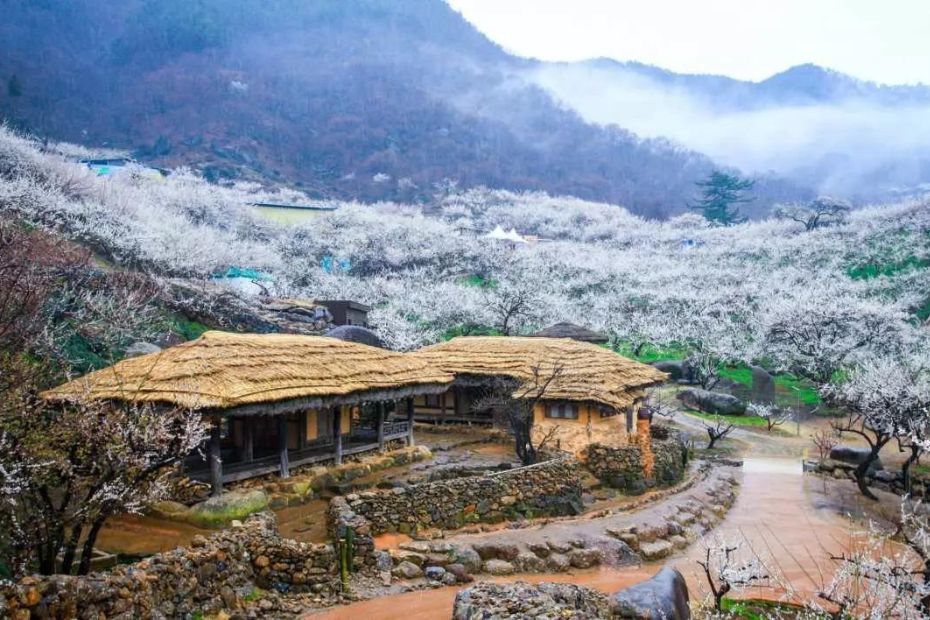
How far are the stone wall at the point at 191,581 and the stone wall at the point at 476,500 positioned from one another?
2.38 meters

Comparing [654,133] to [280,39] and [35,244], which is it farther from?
[35,244]

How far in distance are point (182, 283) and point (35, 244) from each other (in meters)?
12.0

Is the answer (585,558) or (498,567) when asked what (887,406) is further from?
(498,567)

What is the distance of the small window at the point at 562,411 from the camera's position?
21.9m

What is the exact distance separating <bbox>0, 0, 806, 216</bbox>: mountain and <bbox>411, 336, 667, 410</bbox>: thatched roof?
85659 millimetres

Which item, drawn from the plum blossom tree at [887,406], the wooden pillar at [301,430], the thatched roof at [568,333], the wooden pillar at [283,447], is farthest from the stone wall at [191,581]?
the thatched roof at [568,333]

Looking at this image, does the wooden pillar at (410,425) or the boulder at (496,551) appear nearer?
the boulder at (496,551)

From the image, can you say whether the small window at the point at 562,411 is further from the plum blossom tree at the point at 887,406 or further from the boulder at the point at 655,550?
the plum blossom tree at the point at 887,406

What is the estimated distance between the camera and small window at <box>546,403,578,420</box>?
21859 mm

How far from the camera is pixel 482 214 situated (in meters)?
102

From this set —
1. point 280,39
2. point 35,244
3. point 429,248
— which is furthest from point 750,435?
point 280,39

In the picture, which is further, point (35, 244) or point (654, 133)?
point (654, 133)

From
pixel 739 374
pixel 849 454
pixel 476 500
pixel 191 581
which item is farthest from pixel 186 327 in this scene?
pixel 739 374

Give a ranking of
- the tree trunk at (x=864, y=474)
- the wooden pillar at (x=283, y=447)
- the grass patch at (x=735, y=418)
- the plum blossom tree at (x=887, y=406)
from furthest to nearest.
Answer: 1. the grass patch at (x=735, y=418)
2. the plum blossom tree at (x=887, y=406)
3. the tree trunk at (x=864, y=474)
4. the wooden pillar at (x=283, y=447)
